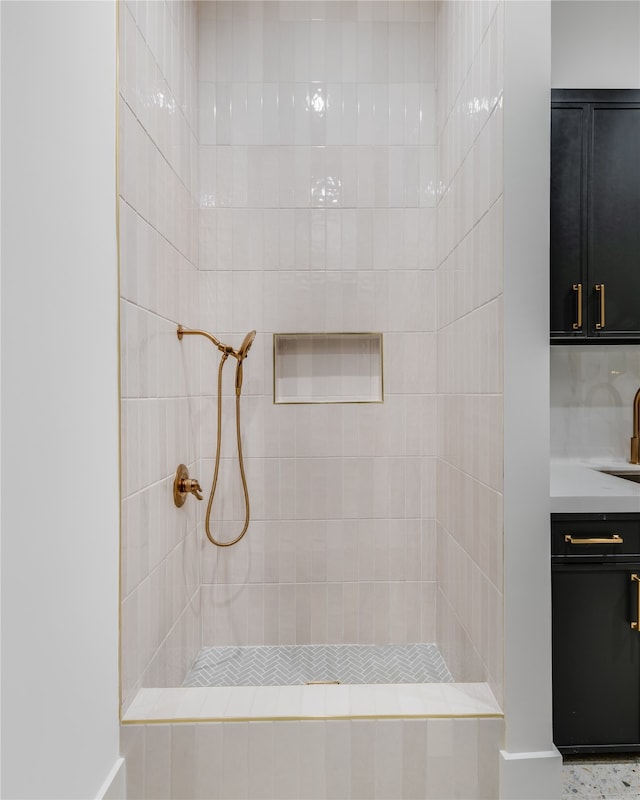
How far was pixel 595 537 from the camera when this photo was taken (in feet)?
5.77

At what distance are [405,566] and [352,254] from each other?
120 centimetres

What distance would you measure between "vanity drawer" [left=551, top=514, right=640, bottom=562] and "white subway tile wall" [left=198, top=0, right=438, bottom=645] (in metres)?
0.50

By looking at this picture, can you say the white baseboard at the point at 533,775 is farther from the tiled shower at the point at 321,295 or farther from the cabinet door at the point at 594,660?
the tiled shower at the point at 321,295

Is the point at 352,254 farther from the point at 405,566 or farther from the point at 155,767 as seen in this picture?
the point at 155,767

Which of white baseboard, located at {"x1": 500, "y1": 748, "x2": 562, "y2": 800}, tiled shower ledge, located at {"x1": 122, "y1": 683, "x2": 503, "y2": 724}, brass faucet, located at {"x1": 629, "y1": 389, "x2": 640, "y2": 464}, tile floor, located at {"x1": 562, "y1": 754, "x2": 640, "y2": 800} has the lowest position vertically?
tile floor, located at {"x1": 562, "y1": 754, "x2": 640, "y2": 800}

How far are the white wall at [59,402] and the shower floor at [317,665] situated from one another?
2.16ft

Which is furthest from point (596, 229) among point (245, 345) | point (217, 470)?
point (217, 470)

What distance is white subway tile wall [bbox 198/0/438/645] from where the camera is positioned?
6.81 ft

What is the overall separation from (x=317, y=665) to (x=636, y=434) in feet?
5.10

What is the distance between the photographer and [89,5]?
115 cm

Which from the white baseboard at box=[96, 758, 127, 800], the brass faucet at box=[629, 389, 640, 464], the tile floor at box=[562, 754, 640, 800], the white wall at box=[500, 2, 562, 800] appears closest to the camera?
the white baseboard at box=[96, 758, 127, 800]

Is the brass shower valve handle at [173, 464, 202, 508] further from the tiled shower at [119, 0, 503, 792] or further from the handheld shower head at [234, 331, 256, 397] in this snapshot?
the handheld shower head at [234, 331, 256, 397]

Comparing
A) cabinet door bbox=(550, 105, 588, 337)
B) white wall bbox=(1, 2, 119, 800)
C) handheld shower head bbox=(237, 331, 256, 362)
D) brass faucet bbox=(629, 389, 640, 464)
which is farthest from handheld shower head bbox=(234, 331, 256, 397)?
brass faucet bbox=(629, 389, 640, 464)

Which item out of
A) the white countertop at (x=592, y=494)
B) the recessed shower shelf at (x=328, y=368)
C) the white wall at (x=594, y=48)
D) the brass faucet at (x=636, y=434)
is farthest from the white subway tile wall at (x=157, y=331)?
the brass faucet at (x=636, y=434)
